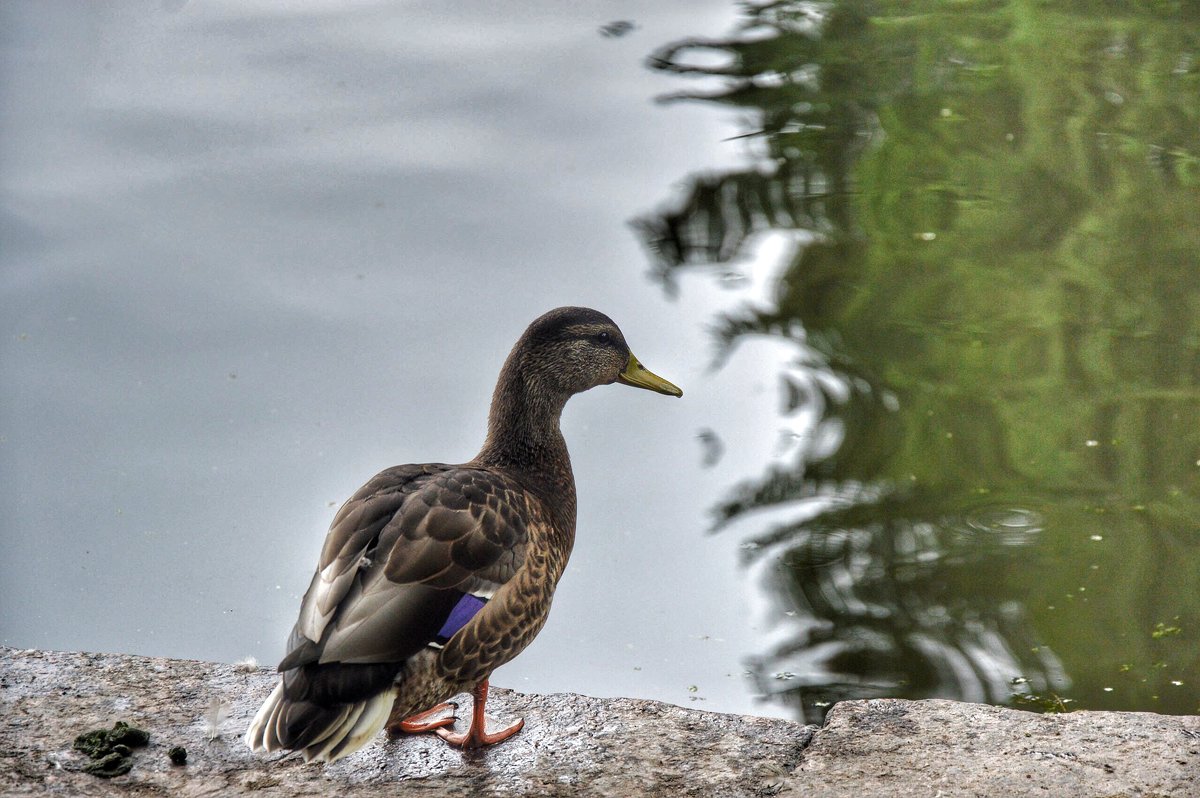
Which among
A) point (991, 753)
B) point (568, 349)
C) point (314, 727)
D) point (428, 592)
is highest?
point (568, 349)

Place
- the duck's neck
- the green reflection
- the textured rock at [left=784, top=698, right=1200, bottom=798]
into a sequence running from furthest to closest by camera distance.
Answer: the green reflection → the duck's neck → the textured rock at [left=784, top=698, right=1200, bottom=798]

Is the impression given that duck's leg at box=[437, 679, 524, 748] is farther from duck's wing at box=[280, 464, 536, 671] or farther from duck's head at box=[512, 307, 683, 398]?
duck's head at box=[512, 307, 683, 398]

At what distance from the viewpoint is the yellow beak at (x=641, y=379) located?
348 centimetres

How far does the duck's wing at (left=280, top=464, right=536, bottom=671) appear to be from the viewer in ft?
8.06

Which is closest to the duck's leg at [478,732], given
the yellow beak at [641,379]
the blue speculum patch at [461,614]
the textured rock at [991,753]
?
the blue speculum patch at [461,614]

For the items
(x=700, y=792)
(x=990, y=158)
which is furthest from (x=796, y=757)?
(x=990, y=158)

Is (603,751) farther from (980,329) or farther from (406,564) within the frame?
(980,329)

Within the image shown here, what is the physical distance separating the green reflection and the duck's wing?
1.42 meters

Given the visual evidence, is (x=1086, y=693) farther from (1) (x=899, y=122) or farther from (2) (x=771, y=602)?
(1) (x=899, y=122)

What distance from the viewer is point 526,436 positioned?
328 cm

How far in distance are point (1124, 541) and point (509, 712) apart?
2.29 metres

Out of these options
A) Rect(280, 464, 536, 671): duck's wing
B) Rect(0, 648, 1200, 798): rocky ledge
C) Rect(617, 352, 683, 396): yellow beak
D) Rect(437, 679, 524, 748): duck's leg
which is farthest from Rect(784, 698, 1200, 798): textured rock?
Rect(617, 352, 683, 396): yellow beak

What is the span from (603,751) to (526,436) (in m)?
0.85

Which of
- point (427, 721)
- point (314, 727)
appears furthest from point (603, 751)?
point (314, 727)
